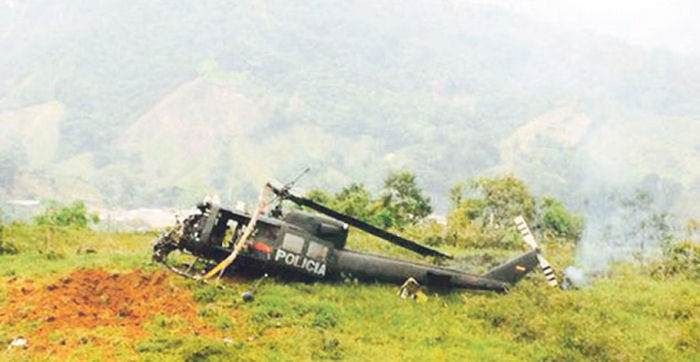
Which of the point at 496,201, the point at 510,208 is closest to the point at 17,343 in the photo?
the point at 496,201

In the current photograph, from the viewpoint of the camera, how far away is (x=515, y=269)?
21438 mm

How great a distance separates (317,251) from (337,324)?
10.9 ft

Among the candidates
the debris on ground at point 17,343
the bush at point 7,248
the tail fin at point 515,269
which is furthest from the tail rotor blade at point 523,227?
the bush at point 7,248

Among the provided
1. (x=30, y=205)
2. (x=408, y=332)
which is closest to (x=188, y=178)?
(x=30, y=205)

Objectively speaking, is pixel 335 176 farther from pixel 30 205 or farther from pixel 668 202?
pixel 668 202

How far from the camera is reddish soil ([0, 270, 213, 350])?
1508 centimetres

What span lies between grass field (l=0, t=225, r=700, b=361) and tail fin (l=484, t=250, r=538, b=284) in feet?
1.78

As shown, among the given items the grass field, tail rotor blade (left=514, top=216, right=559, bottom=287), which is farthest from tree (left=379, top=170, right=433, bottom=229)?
tail rotor blade (left=514, top=216, right=559, bottom=287)

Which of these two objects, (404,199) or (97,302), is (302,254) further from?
(404,199)

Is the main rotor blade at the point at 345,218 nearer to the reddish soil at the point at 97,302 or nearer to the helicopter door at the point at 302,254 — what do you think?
the helicopter door at the point at 302,254

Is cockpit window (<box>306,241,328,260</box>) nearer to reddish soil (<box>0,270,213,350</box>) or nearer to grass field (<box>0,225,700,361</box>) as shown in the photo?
grass field (<box>0,225,700,361</box>)

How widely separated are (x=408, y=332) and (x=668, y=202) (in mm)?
99814

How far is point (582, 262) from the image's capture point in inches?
1133

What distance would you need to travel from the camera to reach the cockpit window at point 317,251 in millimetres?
19750
